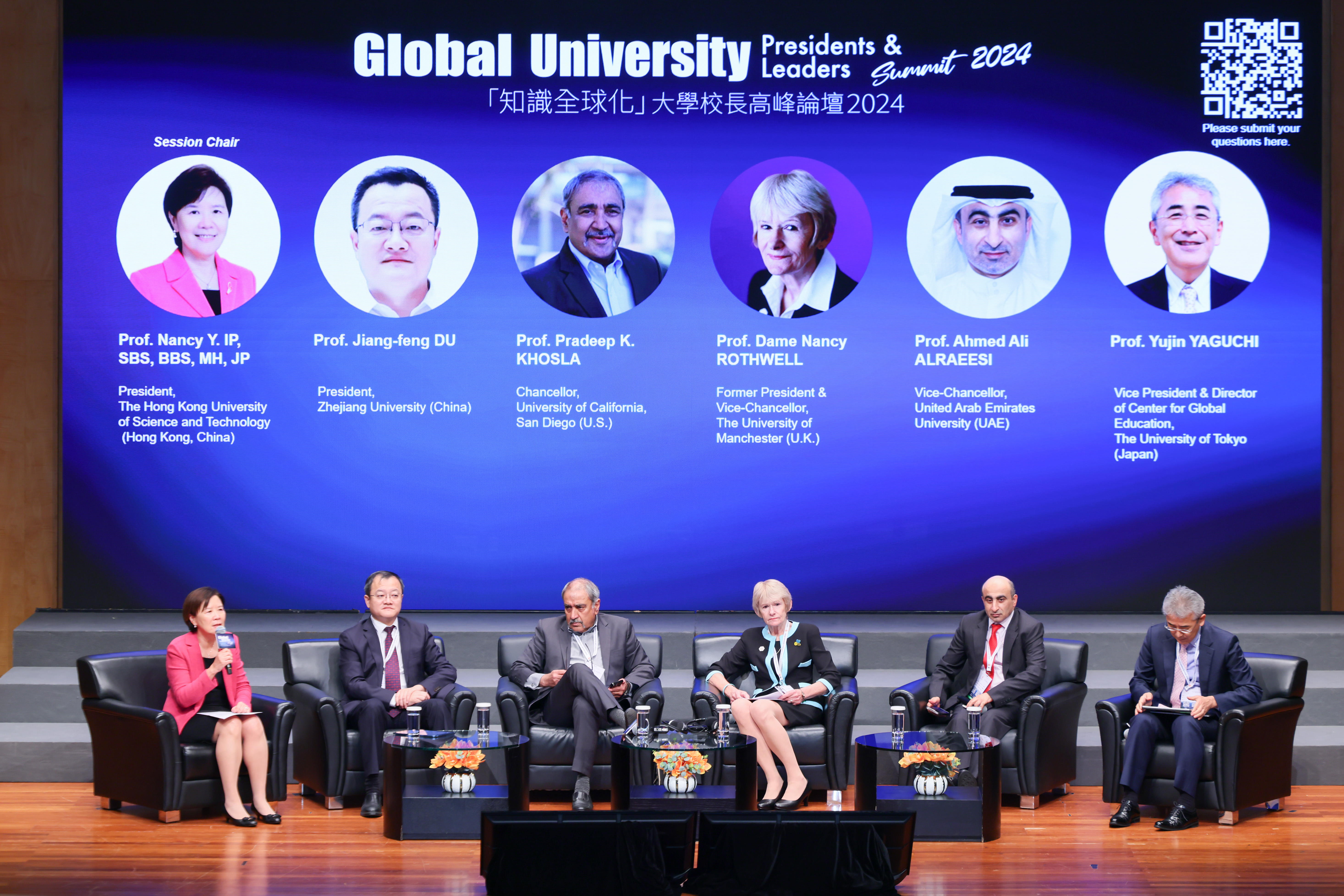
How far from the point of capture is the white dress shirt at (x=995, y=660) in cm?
662

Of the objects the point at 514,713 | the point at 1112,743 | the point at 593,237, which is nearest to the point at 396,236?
the point at 593,237

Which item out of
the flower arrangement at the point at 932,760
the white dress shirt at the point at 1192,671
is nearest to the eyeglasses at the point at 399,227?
the flower arrangement at the point at 932,760

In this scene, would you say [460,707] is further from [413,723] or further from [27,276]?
[27,276]

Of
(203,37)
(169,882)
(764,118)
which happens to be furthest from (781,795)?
(203,37)

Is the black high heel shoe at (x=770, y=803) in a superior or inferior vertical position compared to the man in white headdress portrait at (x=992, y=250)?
inferior

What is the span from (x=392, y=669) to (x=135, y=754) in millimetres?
1167

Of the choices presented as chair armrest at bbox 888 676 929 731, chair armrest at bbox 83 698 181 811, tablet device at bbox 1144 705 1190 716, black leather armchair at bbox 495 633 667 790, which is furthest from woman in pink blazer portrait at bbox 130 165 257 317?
tablet device at bbox 1144 705 1190 716

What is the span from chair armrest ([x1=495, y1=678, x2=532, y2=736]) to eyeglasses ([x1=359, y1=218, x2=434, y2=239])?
10.2ft

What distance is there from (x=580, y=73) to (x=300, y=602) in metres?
3.53

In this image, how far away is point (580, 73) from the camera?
8.32m

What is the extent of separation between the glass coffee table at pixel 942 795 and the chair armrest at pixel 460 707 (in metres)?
1.77

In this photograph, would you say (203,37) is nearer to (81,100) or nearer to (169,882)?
(81,100)

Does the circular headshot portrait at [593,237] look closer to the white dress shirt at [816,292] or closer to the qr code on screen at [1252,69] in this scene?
the white dress shirt at [816,292]

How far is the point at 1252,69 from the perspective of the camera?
827 cm
